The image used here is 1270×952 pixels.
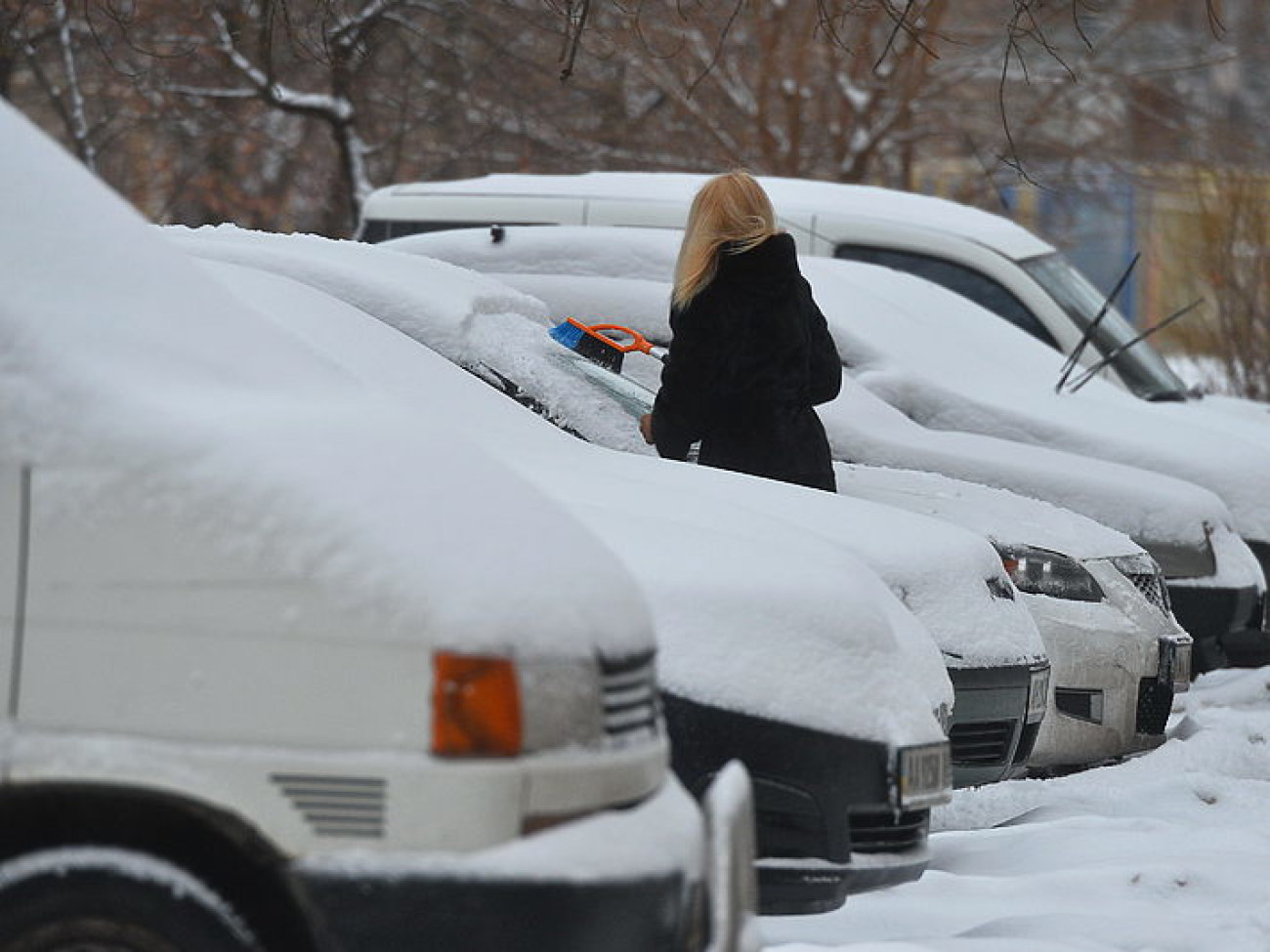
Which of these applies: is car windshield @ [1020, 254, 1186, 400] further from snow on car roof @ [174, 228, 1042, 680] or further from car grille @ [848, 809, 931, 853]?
car grille @ [848, 809, 931, 853]

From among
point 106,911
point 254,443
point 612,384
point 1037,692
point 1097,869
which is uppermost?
point 254,443

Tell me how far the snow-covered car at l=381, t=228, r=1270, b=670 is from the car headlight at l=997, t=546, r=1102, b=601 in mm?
1378

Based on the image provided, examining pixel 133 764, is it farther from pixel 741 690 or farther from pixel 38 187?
pixel 741 690

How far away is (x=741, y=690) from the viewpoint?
459 cm

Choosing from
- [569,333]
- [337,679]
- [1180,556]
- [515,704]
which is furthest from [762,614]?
[1180,556]

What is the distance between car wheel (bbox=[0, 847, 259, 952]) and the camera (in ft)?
10.8

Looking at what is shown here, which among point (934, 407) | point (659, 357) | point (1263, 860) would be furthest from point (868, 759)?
point (934, 407)

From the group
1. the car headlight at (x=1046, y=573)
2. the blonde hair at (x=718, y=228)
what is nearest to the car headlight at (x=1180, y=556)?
the car headlight at (x=1046, y=573)

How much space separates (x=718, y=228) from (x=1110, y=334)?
5317 mm

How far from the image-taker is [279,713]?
3.30 meters

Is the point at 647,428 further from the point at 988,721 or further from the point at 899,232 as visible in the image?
the point at 899,232

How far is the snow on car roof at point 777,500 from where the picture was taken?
5.70m

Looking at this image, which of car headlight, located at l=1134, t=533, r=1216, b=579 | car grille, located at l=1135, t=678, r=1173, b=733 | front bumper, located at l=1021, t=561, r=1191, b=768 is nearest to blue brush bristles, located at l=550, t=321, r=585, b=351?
front bumper, located at l=1021, t=561, r=1191, b=768

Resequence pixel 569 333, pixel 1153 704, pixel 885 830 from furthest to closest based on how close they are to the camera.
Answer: pixel 1153 704 < pixel 569 333 < pixel 885 830
